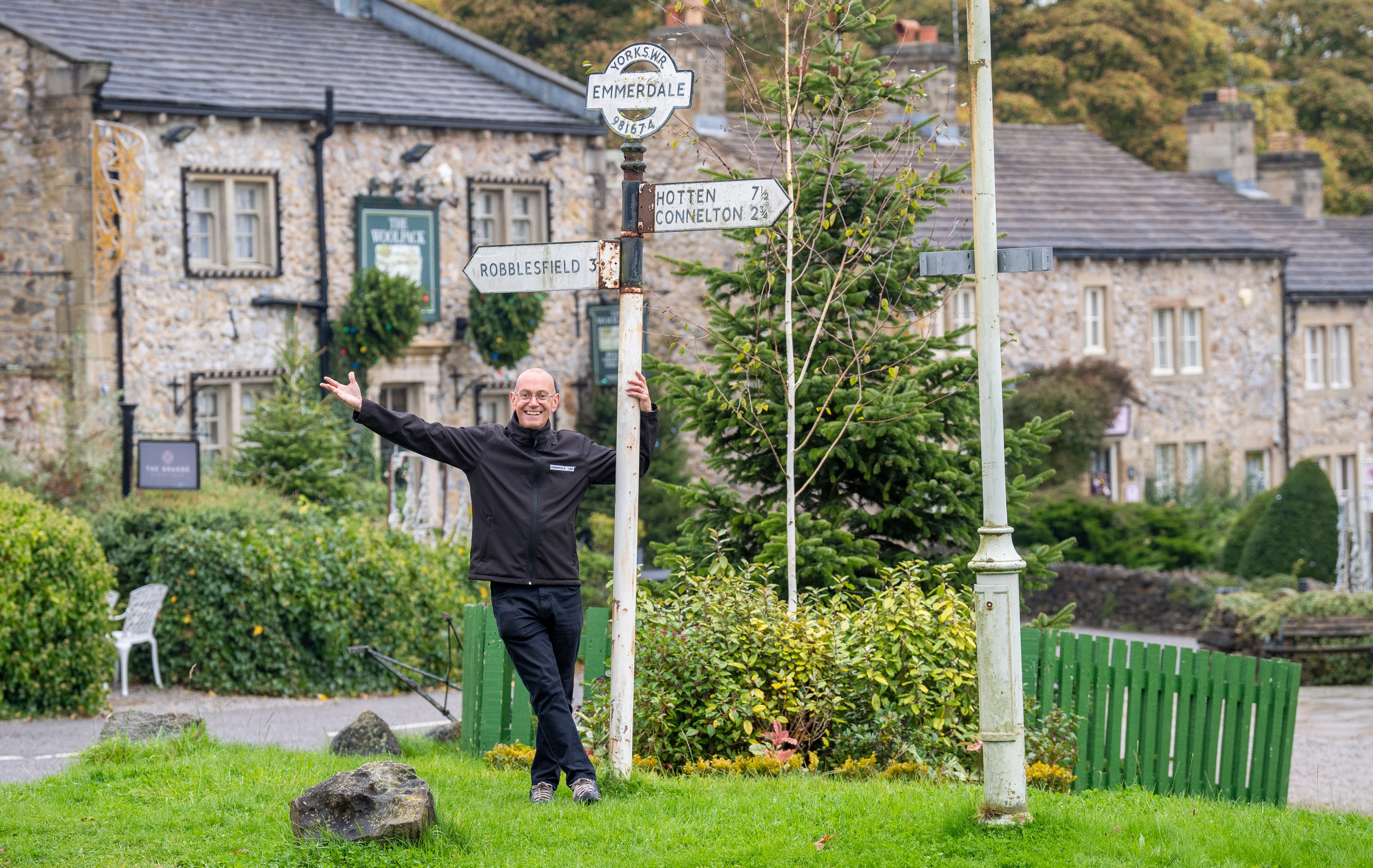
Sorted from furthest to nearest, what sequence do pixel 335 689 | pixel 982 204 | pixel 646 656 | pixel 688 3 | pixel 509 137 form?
pixel 509 137 < pixel 335 689 < pixel 688 3 < pixel 646 656 < pixel 982 204

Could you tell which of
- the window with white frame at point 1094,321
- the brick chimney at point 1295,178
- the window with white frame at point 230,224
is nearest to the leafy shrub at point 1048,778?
the window with white frame at point 230,224

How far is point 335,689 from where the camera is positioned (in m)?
15.7

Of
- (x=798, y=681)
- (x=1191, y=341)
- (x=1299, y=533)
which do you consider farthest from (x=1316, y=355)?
(x=798, y=681)

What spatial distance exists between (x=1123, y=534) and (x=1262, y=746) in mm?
15734

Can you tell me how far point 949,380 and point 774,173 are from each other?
7.38 m

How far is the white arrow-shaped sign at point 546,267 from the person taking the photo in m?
7.68

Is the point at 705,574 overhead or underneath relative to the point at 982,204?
underneath

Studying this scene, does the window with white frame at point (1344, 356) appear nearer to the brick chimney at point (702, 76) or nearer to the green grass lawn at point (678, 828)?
the brick chimney at point (702, 76)

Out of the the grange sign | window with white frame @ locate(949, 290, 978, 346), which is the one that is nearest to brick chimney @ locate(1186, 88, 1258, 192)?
window with white frame @ locate(949, 290, 978, 346)

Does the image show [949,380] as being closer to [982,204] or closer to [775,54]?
[775,54]

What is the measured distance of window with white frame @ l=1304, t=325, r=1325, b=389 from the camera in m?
33.9

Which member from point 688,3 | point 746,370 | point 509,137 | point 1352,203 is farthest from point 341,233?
point 1352,203

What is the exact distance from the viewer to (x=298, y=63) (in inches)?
952

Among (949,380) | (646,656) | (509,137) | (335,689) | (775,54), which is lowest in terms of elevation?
(335,689)
